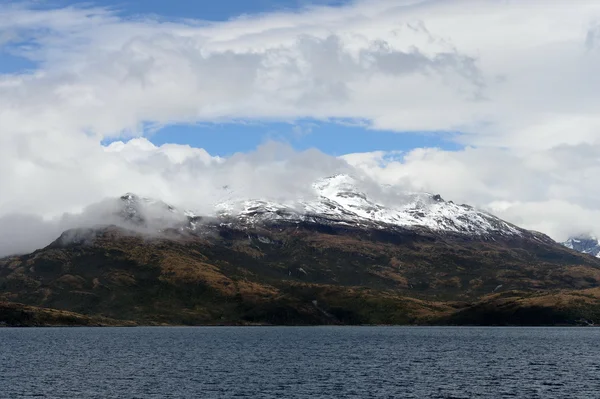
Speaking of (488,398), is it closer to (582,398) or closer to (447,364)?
(582,398)

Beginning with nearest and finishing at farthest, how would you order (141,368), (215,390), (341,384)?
(215,390) < (341,384) < (141,368)

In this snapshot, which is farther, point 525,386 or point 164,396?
point 525,386

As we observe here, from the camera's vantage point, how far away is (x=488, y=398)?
5207 inches

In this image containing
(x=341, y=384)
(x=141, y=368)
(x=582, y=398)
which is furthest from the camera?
(x=141, y=368)

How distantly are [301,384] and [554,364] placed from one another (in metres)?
79.3

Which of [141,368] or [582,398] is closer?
[582,398]

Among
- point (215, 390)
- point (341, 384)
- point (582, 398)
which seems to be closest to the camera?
point (582, 398)

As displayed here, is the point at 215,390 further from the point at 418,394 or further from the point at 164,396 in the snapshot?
the point at 418,394

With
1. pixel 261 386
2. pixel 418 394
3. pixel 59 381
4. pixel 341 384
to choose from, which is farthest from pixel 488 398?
pixel 59 381

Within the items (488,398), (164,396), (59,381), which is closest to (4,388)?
(59,381)

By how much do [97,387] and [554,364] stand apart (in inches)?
4697

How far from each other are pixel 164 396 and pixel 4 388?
1374 inches

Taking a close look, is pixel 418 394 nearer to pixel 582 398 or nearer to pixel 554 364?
pixel 582 398

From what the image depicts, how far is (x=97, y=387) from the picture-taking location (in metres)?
149
